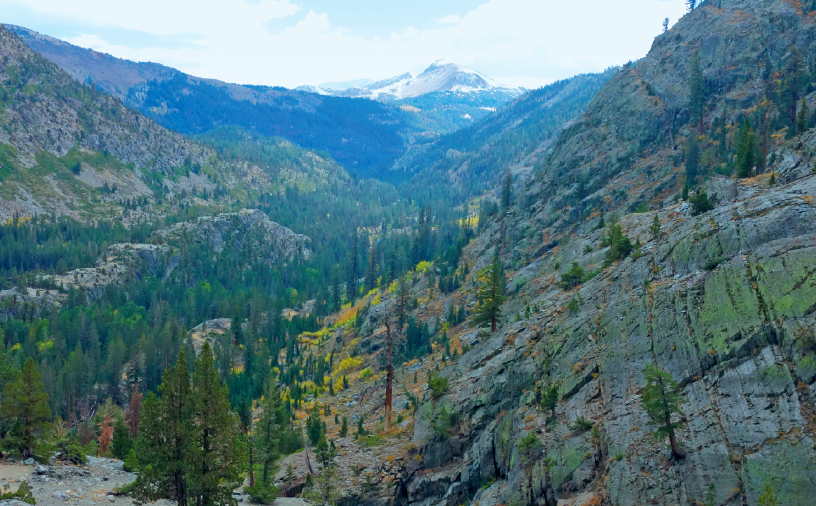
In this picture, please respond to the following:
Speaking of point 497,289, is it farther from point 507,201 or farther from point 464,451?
point 507,201

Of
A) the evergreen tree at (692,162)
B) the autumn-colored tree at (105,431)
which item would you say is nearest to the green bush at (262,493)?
the autumn-colored tree at (105,431)

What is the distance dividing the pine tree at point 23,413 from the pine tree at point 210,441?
1250cm

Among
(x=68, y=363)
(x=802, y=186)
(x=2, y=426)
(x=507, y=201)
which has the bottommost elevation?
(x=68, y=363)

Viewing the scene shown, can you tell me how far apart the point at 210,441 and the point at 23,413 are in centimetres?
1428

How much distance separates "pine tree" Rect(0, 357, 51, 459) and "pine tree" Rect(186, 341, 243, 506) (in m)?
12.5

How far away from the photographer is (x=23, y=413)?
34.1 m

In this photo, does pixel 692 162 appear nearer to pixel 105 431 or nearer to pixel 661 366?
pixel 661 366

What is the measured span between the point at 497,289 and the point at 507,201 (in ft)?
205

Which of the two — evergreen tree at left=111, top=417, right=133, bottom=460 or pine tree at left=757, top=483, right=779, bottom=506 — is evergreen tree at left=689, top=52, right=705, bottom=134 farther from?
evergreen tree at left=111, top=417, right=133, bottom=460

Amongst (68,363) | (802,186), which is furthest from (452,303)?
(68,363)

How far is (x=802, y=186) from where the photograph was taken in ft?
115

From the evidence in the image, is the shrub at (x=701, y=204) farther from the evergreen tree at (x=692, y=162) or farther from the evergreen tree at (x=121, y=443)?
the evergreen tree at (x=121, y=443)

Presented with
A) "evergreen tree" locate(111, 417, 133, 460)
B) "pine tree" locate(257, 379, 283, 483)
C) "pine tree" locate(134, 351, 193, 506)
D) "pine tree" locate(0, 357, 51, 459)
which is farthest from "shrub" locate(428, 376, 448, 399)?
"pine tree" locate(0, 357, 51, 459)

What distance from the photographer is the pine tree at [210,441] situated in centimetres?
2981
